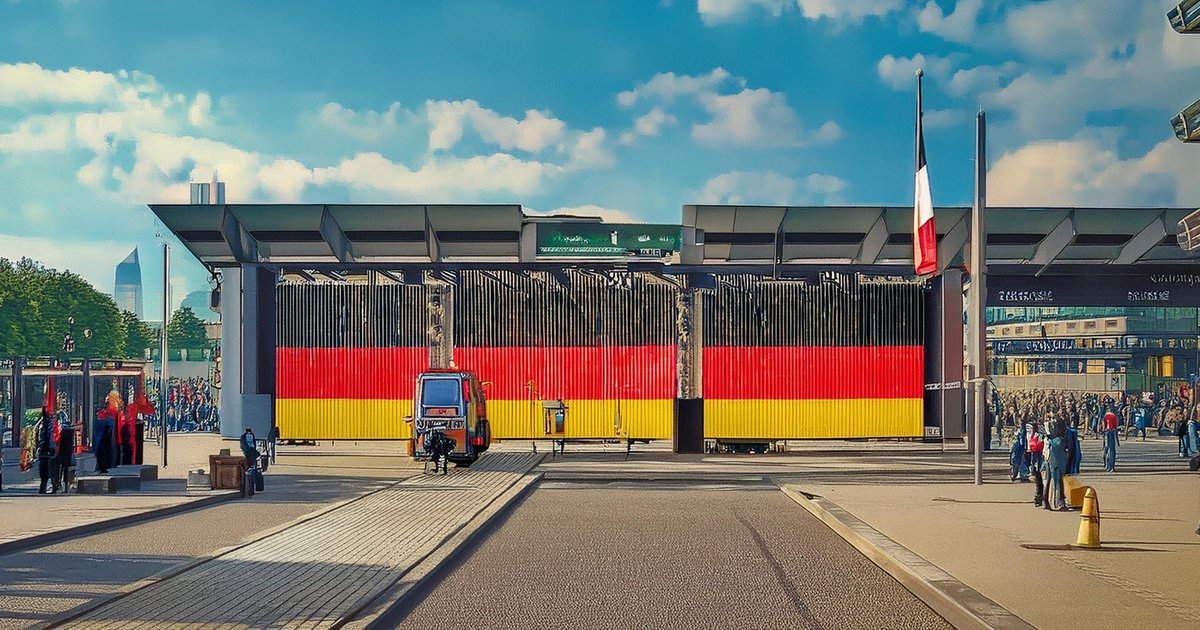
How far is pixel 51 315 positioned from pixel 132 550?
97316 millimetres

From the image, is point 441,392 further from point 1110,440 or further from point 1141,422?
point 1141,422

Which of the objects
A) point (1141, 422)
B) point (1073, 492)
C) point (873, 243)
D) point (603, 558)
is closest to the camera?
point (603, 558)

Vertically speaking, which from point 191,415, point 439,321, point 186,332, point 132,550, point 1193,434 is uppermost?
point 186,332

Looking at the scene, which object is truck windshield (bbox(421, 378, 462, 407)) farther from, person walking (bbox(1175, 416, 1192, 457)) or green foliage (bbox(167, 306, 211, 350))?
green foliage (bbox(167, 306, 211, 350))

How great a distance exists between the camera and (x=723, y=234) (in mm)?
46438

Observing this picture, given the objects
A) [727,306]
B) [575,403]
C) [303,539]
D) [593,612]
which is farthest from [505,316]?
[593,612]

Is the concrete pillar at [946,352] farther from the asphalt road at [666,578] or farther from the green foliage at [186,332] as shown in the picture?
the green foliage at [186,332]

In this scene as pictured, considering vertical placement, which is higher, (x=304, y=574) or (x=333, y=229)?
(x=333, y=229)

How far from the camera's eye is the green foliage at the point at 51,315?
3834 inches

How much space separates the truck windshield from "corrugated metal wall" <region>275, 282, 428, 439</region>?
35.0ft

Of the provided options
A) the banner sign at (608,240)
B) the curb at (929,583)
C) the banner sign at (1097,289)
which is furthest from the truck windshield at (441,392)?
the banner sign at (1097,289)

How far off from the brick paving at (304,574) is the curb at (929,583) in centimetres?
547

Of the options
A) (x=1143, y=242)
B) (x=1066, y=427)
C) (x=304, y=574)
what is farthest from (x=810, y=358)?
(x=304, y=574)

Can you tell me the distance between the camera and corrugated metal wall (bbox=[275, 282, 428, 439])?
155 feet
